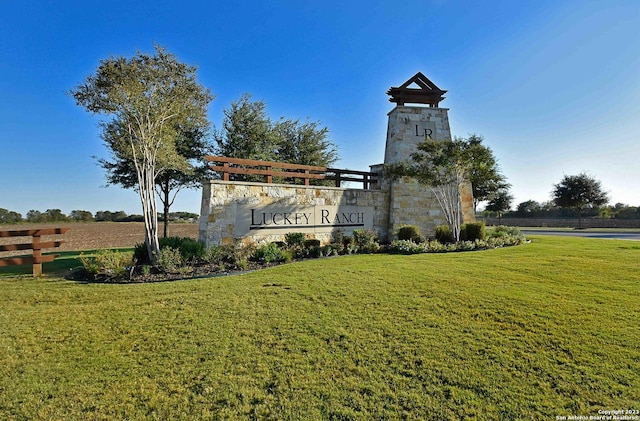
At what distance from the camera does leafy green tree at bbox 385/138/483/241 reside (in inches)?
481

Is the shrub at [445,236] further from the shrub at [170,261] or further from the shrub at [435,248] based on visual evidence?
the shrub at [170,261]

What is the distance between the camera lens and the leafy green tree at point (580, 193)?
103ft

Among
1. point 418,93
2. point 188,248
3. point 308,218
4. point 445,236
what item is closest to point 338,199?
point 308,218

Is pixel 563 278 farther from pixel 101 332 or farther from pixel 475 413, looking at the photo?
pixel 101 332

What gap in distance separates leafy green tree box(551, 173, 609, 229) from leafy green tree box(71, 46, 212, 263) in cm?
3712

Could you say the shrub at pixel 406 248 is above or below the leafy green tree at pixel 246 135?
below

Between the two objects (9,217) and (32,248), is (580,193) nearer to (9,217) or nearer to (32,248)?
(32,248)

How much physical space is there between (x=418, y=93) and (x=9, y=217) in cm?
3056

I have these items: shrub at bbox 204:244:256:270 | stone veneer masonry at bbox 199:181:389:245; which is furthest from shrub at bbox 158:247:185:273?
stone veneer masonry at bbox 199:181:389:245

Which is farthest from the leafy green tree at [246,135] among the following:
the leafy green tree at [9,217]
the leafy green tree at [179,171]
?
the leafy green tree at [9,217]

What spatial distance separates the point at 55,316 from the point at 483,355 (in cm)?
618

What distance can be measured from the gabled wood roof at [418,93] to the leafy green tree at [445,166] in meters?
3.40

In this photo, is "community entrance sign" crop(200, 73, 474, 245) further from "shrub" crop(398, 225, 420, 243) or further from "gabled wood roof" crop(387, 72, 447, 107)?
"shrub" crop(398, 225, 420, 243)

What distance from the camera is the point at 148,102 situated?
29.6ft
